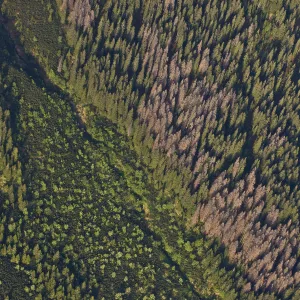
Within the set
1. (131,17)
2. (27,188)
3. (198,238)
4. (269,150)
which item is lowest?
(198,238)

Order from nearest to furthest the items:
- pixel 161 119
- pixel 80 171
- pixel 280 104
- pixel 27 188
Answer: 1. pixel 27 188
2. pixel 80 171
3. pixel 161 119
4. pixel 280 104

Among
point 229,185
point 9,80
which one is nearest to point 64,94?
point 9,80

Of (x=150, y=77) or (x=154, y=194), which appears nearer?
(x=154, y=194)

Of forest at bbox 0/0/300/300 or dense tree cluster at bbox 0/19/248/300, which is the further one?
forest at bbox 0/0/300/300

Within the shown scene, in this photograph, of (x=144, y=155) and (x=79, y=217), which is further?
(x=144, y=155)

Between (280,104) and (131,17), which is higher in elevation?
(131,17)

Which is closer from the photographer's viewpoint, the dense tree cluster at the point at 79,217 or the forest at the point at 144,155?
the dense tree cluster at the point at 79,217

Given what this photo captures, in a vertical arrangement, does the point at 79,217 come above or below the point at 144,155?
below

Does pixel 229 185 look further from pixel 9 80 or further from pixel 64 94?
pixel 9 80
